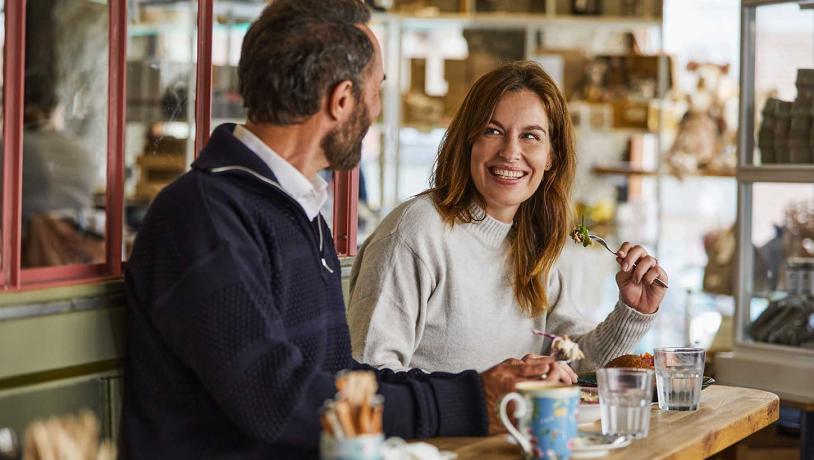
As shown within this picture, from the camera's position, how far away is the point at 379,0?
544 centimetres

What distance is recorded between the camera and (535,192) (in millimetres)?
2314

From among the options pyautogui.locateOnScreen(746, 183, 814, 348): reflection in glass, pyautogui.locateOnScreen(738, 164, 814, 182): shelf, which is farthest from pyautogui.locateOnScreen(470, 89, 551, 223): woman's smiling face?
pyautogui.locateOnScreen(746, 183, 814, 348): reflection in glass

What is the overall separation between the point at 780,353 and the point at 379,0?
9.35 ft

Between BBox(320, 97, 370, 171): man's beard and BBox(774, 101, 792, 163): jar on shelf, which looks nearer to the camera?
BBox(320, 97, 370, 171): man's beard

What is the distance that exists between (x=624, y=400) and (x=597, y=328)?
65cm

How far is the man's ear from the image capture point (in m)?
1.56

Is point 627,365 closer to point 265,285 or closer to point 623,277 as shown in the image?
point 623,277

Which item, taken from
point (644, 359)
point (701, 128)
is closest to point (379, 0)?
point (701, 128)

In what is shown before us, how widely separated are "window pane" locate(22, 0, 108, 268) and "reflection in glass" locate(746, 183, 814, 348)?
2215 mm

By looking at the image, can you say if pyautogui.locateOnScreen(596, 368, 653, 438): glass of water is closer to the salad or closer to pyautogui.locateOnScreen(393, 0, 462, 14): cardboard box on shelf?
the salad

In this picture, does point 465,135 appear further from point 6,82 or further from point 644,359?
point 6,82

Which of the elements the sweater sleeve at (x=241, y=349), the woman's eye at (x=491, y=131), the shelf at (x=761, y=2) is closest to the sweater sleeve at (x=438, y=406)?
the sweater sleeve at (x=241, y=349)

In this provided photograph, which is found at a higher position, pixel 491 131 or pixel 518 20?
pixel 518 20

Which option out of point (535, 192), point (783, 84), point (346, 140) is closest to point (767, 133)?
point (783, 84)
